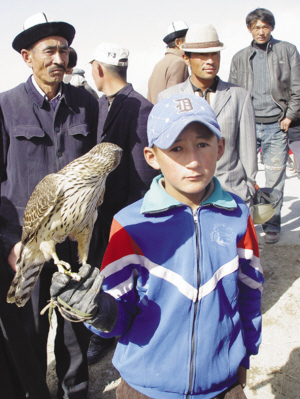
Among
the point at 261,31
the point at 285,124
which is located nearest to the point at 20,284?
the point at 285,124

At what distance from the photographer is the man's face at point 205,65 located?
3.36 m

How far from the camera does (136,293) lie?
172 cm

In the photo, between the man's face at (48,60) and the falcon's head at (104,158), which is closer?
the falcon's head at (104,158)

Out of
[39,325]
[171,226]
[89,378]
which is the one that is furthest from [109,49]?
[89,378]

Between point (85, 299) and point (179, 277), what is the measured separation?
46 centimetres

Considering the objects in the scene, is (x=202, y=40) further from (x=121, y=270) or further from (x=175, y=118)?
(x=121, y=270)

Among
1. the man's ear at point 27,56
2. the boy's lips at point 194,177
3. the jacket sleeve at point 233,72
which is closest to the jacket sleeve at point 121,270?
the boy's lips at point 194,177

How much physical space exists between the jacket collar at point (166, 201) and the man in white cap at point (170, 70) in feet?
11.0

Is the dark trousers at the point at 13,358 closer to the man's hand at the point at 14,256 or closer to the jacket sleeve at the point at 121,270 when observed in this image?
the man's hand at the point at 14,256

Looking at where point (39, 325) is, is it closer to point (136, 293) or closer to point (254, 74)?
point (136, 293)

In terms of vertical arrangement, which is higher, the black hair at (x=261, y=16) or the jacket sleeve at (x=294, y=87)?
the black hair at (x=261, y=16)

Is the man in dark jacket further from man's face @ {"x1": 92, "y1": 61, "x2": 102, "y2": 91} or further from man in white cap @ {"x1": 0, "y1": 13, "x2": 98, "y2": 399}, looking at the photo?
man in white cap @ {"x1": 0, "y1": 13, "x2": 98, "y2": 399}

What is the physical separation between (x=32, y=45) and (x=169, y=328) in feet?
7.07

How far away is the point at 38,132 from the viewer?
231 centimetres
